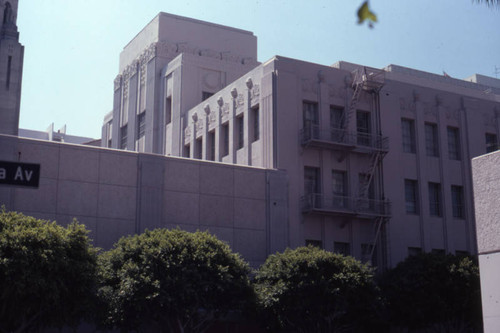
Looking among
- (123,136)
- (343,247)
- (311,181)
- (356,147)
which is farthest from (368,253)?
(123,136)

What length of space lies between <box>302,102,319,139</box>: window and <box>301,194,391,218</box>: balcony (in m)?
3.67

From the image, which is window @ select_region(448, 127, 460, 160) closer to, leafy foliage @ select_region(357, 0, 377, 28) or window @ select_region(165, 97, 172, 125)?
window @ select_region(165, 97, 172, 125)

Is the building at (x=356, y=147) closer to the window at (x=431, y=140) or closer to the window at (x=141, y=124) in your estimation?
the window at (x=431, y=140)

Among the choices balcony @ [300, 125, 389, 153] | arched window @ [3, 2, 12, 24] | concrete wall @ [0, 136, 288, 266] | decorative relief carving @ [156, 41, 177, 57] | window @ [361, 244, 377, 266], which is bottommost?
window @ [361, 244, 377, 266]

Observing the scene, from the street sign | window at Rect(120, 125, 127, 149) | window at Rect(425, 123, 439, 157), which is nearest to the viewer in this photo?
the street sign

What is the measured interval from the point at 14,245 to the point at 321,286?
1319cm

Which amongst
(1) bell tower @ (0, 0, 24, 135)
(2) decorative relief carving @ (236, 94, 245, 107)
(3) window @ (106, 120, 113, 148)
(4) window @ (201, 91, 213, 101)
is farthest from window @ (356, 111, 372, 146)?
(3) window @ (106, 120, 113, 148)

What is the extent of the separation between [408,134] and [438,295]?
13.5m

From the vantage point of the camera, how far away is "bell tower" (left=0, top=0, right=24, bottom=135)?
43344mm

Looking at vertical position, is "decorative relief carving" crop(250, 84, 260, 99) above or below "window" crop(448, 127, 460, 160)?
above

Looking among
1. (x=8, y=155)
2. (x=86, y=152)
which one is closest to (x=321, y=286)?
(x=86, y=152)

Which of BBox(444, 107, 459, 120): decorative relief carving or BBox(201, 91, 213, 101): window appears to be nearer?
BBox(444, 107, 459, 120): decorative relief carving

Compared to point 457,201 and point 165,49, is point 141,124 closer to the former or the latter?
point 165,49

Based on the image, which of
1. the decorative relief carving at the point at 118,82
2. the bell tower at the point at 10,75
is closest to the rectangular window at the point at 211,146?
the bell tower at the point at 10,75
